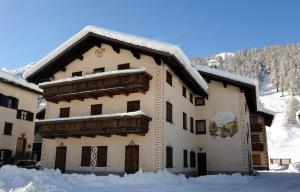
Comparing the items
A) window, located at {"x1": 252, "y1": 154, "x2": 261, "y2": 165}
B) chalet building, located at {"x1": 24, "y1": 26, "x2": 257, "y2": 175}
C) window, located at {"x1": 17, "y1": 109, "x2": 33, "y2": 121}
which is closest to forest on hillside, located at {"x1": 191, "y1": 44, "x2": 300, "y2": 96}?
window, located at {"x1": 252, "y1": 154, "x2": 261, "y2": 165}

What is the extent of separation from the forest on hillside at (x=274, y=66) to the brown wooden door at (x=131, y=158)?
135910mm

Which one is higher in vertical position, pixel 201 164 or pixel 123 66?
pixel 123 66

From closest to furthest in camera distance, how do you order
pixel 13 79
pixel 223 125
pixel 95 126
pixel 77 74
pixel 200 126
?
pixel 95 126
pixel 77 74
pixel 223 125
pixel 200 126
pixel 13 79

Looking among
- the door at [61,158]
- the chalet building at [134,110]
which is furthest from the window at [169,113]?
the door at [61,158]

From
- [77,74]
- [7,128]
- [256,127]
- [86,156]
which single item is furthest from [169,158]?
[256,127]

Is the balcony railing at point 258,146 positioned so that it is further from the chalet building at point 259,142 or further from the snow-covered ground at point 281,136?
the snow-covered ground at point 281,136

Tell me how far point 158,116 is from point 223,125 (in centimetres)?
963

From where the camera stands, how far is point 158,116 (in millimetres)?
22266

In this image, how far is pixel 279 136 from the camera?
320 ft

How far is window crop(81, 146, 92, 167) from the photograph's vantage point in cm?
2420

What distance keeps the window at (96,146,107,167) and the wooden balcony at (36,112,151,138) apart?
1289mm

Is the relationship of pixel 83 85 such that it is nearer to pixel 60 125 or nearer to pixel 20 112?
pixel 60 125

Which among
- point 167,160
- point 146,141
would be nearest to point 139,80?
point 146,141

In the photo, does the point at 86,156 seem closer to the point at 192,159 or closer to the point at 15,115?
the point at 192,159
